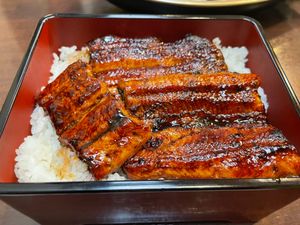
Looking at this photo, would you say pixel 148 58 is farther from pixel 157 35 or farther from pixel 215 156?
pixel 215 156

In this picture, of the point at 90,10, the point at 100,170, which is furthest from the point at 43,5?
the point at 100,170

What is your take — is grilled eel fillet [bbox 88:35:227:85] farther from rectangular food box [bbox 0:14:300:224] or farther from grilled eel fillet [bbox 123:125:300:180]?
grilled eel fillet [bbox 123:125:300:180]

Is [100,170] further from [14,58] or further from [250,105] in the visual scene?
[14,58]

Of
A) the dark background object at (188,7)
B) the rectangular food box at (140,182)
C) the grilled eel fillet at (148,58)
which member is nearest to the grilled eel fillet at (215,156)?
the rectangular food box at (140,182)

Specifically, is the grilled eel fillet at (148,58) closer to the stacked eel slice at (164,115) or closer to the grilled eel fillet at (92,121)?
the stacked eel slice at (164,115)

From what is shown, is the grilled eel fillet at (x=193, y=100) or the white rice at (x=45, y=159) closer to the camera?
the white rice at (x=45, y=159)

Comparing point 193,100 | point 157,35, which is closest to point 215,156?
point 193,100

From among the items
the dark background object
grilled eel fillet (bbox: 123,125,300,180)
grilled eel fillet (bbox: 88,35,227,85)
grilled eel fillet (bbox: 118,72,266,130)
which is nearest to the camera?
grilled eel fillet (bbox: 123,125,300,180)

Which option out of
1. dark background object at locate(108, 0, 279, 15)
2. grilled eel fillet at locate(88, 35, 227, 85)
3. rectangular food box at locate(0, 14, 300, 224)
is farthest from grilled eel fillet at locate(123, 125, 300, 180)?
dark background object at locate(108, 0, 279, 15)
